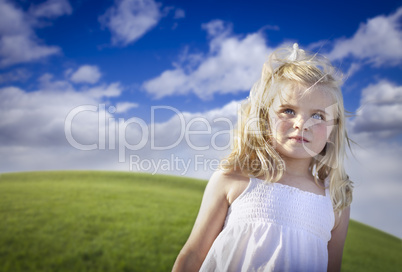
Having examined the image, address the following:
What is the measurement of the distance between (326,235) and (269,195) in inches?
20.7

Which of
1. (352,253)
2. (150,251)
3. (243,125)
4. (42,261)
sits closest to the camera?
(243,125)

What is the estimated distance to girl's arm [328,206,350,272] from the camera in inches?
84.3

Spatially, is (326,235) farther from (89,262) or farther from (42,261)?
(42,261)

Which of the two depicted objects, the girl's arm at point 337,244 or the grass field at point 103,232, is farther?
the grass field at point 103,232

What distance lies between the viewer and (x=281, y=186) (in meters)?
1.98

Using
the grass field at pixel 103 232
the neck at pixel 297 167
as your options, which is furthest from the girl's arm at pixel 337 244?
the grass field at pixel 103 232

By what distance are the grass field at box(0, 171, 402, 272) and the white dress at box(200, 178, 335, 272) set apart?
167 inches

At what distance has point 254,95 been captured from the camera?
223cm

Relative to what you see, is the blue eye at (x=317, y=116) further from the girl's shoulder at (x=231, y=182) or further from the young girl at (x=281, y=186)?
the girl's shoulder at (x=231, y=182)

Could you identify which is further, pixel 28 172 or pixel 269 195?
pixel 28 172

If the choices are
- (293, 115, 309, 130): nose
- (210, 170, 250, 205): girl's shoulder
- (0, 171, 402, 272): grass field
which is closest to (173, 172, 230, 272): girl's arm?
(210, 170, 250, 205): girl's shoulder

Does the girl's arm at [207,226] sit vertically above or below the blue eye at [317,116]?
below

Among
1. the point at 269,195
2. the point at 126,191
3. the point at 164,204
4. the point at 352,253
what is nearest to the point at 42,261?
the point at 164,204

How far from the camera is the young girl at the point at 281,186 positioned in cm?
178
